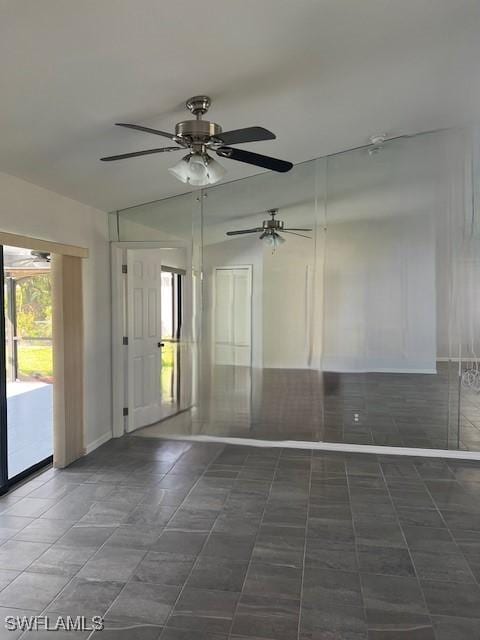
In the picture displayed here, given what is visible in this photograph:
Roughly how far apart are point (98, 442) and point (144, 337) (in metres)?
1.17

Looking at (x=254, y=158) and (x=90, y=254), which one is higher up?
(x=254, y=158)

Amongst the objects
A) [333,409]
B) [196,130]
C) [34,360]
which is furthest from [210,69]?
[34,360]

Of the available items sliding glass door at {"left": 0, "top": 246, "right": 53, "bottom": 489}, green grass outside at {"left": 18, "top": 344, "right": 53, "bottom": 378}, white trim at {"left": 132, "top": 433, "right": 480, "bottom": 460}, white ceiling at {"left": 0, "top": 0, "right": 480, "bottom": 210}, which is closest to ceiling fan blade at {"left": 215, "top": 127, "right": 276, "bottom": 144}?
white ceiling at {"left": 0, "top": 0, "right": 480, "bottom": 210}

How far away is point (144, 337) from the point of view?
5043 millimetres

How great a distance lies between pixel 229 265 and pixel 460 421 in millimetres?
2655

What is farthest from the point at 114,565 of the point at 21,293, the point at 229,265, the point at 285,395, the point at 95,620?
the point at 21,293

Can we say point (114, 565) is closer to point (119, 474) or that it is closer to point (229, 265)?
point (119, 474)

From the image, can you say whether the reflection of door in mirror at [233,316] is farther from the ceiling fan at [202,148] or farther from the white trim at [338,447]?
the ceiling fan at [202,148]

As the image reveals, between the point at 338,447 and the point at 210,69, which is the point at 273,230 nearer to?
the point at 338,447

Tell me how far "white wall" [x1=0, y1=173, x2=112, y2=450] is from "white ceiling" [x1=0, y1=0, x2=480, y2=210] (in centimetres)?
22

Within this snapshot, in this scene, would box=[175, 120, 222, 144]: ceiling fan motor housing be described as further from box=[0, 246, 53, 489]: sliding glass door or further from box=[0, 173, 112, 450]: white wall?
box=[0, 246, 53, 489]: sliding glass door

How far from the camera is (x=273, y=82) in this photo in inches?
101

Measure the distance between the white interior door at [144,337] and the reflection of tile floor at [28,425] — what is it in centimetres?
91

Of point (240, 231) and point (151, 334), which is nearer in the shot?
point (240, 231)
